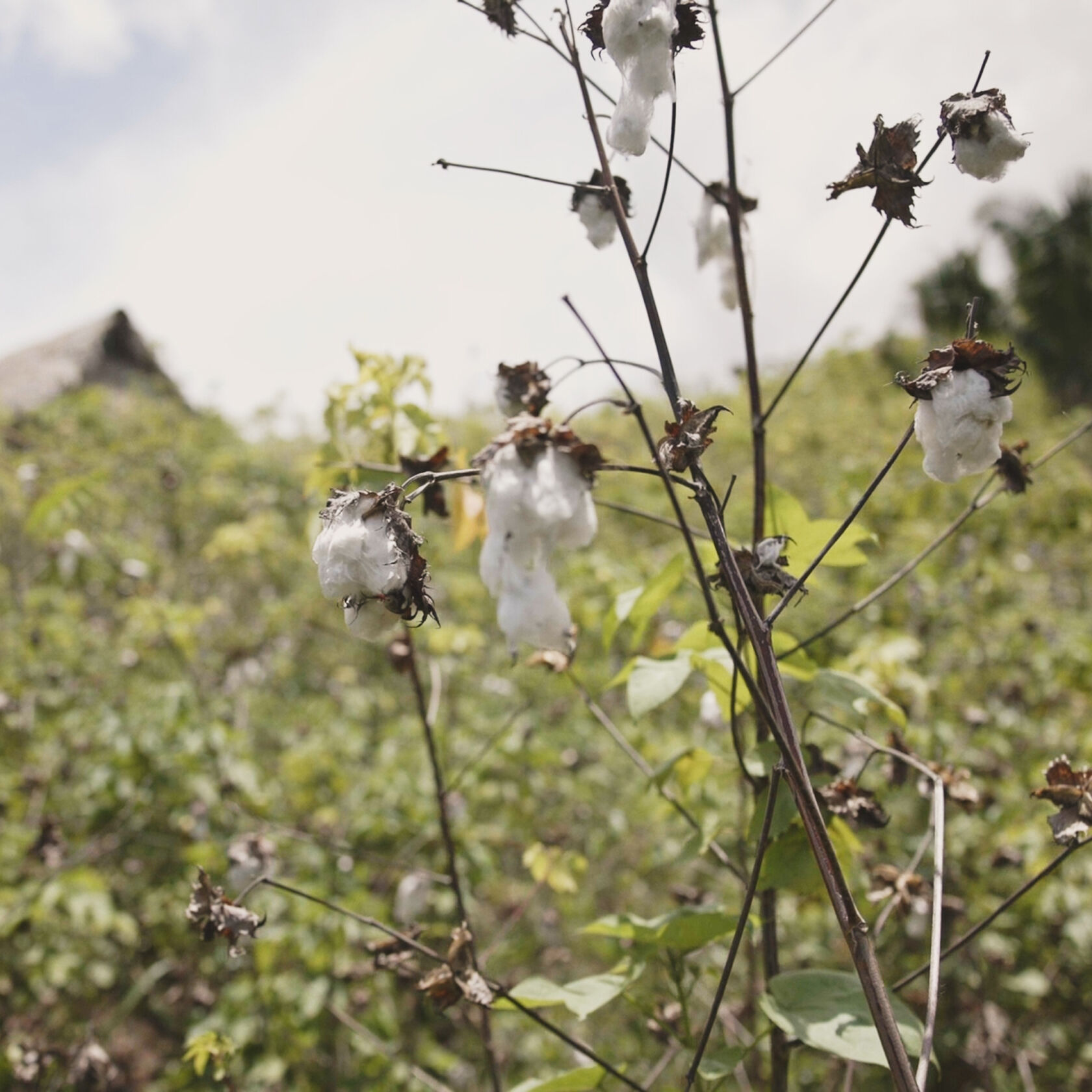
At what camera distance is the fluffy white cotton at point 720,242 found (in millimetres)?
997

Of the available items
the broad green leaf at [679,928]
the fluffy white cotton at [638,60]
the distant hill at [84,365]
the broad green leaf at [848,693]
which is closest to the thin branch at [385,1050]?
the broad green leaf at [679,928]

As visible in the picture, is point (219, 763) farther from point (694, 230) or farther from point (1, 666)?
point (694, 230)

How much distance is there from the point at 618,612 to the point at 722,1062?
483 millimetres

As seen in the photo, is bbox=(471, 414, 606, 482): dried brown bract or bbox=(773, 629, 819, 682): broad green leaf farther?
bbox=(773, 629, 819, 682): broad green leaf

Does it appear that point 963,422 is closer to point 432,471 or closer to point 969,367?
point 969,367

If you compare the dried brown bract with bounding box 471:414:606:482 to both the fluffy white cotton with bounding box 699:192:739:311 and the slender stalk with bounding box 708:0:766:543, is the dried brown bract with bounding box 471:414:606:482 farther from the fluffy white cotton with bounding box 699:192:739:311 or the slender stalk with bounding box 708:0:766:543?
the fluffy white cotton with bounding box 699:192:739:311

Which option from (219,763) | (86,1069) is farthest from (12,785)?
(86,1069)

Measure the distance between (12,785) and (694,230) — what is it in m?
2.83

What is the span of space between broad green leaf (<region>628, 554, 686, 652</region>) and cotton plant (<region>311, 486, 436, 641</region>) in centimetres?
40

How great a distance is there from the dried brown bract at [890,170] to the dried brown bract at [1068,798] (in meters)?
0.50

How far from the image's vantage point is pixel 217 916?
2.83 ft

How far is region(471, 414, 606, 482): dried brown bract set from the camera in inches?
24.3

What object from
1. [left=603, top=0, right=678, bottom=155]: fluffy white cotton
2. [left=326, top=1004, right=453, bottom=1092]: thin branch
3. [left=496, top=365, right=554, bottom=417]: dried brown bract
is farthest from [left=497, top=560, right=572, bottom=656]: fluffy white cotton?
[left=326, top=1004, right=453, bottom=1092]: thin branch

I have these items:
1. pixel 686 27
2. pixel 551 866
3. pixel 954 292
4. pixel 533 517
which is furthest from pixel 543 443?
pixel 954 292
